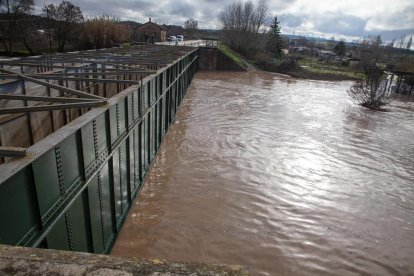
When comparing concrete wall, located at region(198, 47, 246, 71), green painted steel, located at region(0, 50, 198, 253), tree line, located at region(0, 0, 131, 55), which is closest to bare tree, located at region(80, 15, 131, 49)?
tree line, located at region(0, 0, 131, 55)

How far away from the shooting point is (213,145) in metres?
15.7

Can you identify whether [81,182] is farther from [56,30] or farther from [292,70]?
[292,70]

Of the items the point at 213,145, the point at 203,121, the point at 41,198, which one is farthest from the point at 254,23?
A: the point at 41,198

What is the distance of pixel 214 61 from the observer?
2044 inches

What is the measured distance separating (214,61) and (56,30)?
2417 centimetres

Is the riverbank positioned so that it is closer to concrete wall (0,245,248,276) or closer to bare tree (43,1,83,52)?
bare tree (43,1,83,52)

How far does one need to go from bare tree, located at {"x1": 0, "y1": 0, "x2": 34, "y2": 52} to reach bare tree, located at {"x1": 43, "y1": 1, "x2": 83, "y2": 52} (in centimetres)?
441

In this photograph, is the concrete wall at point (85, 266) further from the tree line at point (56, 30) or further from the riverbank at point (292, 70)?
the riverbank at point (292, 70)

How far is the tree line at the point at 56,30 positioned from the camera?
1724 inches

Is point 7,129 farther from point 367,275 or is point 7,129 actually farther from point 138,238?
point 367,275

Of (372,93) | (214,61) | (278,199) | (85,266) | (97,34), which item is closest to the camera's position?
(85,266)

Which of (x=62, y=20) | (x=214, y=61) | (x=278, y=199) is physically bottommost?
(x=278, y=199)

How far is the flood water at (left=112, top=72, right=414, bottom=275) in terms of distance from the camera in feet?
27.2

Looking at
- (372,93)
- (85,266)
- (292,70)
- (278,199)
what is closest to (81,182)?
(85,266)
